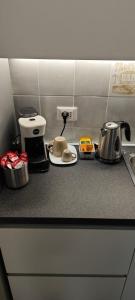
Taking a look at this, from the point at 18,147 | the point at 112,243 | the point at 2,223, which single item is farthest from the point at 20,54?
the point at 112,243

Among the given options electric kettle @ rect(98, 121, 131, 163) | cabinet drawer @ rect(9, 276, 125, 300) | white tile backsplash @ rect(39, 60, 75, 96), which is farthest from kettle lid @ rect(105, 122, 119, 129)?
cabinet drawer @ rect(9, 276, 125, 300)

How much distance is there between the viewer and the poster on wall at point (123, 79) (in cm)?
100

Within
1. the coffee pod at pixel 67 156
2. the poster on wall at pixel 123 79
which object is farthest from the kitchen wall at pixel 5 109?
the poster on wall at pixel 123 79

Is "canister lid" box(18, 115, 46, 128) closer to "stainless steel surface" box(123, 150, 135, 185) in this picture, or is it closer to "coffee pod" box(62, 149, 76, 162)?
"coffee pod" box(62, 149, 76, 162)

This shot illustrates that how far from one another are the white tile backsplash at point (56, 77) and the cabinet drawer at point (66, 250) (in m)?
0.67

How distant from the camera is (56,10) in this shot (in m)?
0.66

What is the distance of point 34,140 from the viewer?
3.18 feet

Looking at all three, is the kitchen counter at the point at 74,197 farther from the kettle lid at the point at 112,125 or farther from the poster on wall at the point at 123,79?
the poster on wall at the point at 123,79

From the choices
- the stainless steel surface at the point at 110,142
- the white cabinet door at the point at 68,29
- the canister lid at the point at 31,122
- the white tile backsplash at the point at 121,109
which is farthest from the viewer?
the white tile backsplash at the point at 121,109

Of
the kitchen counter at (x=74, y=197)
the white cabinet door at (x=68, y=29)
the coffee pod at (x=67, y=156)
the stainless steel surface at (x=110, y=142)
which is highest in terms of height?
the white cabinet door at (x=68, y=29)

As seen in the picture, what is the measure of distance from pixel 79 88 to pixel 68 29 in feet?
1.31

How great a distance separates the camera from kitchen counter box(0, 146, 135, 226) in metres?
0.76

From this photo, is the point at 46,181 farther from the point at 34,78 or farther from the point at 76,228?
the point at 34,78

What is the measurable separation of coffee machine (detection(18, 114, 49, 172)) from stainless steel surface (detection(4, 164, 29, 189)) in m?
0.11
